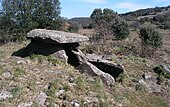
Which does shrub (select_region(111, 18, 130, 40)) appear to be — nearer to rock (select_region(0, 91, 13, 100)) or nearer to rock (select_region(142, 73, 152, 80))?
rock (select_region(142, 73, 152, 80))

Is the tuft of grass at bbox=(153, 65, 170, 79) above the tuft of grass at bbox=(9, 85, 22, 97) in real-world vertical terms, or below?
below

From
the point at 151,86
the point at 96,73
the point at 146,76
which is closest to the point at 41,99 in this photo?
the point at 96,73

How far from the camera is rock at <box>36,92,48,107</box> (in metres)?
8.58

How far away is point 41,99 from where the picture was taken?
877 cm

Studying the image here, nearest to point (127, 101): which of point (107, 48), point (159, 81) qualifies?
point (159, 81)

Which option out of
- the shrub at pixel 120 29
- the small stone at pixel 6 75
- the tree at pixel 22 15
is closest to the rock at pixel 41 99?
the small stone at pixel 6 75

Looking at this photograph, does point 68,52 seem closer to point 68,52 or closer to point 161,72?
point 68,52

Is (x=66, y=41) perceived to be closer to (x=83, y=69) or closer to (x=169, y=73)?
(x=83, y=69)

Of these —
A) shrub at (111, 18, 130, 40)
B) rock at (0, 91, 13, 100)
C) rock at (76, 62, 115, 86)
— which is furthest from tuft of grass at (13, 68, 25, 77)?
shrub at (111, 18, 130, 40)

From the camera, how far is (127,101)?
10281 mm

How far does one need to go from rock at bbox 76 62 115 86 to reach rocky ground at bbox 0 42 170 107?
0.20 meters

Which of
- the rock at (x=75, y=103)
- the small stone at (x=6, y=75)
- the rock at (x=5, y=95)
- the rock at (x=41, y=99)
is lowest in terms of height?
the rock at (x=75, y=103)

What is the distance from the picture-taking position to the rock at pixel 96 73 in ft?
36.3

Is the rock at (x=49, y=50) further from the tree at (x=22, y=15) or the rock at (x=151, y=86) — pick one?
the tree at (x=22, y=15)
